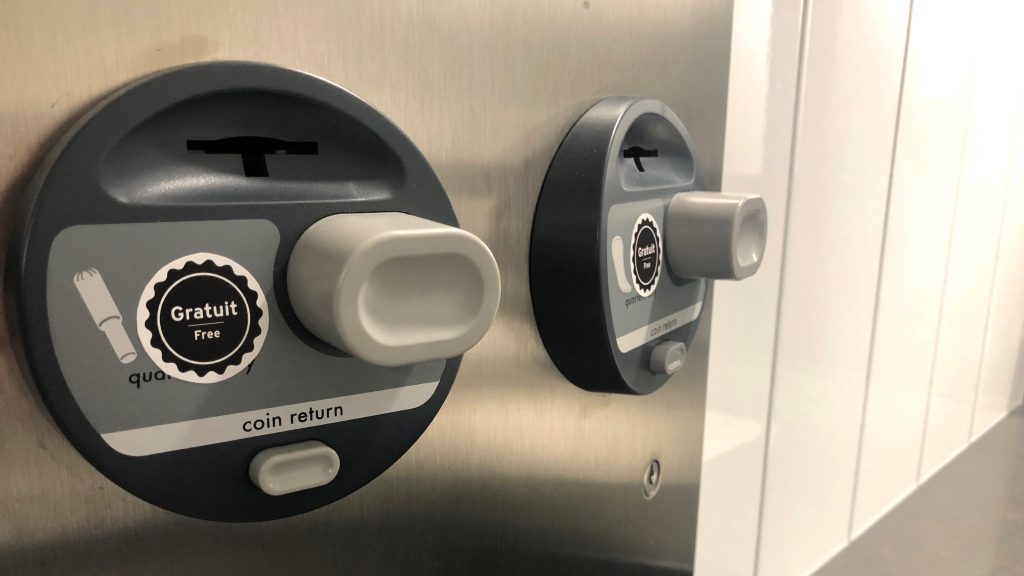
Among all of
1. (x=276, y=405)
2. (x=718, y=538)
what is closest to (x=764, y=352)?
(x=718, y=538)

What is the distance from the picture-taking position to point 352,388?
0.19m

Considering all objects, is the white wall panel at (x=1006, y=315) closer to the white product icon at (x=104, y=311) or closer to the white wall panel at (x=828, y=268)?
the white wall panel at (x=828, y=268)

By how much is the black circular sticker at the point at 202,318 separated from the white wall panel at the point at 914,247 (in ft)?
1.69

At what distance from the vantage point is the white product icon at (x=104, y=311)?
148 mm

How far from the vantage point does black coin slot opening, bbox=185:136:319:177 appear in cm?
16

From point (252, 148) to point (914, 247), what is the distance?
1.93ft

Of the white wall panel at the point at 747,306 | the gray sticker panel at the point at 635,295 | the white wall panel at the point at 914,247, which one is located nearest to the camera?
the gray sticker panel at the point at 635,295

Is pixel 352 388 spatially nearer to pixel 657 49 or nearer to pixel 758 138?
pixel 657 49

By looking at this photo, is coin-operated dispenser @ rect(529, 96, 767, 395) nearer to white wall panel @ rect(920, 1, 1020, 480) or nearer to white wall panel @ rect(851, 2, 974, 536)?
white wall panel @ rect(851, 2, 974, 536)

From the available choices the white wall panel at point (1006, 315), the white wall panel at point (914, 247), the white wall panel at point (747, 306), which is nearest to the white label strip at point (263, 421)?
the white wall panel at point (747, 306)

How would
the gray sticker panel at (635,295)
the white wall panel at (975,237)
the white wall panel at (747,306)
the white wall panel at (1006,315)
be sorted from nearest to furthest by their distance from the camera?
the gray sticker panel at (635,295), the white wall panel at (747,306), the white wall panel at (975,237), the white wall panel at (1006,315)

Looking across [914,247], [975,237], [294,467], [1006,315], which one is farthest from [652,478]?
[1006,315]

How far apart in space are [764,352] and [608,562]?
204 millimetres

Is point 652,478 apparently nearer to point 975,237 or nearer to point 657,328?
point 657,328
